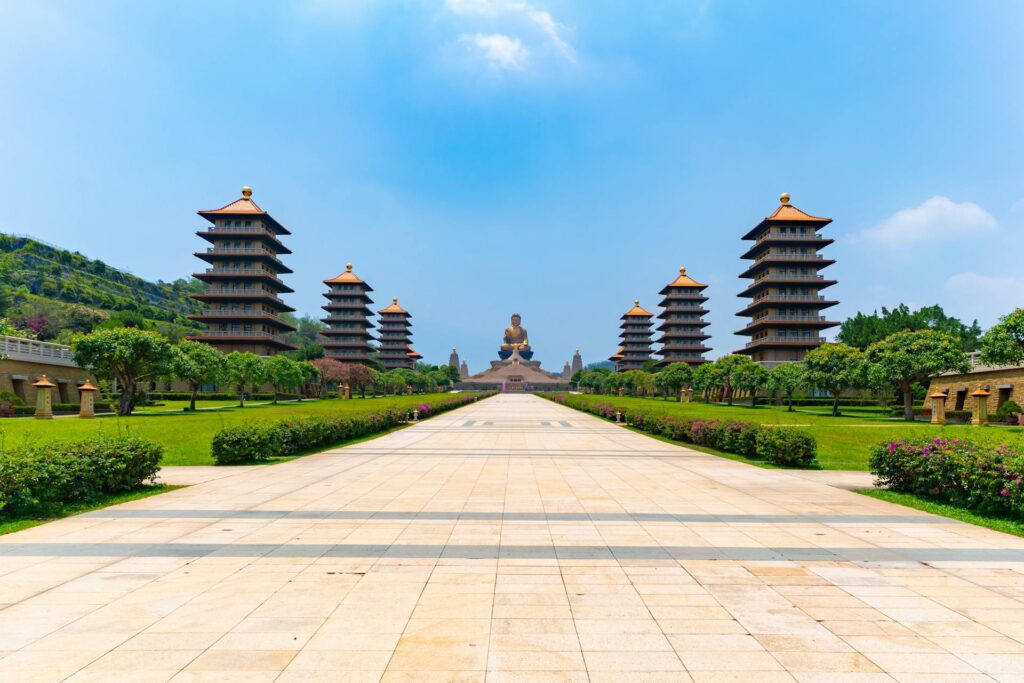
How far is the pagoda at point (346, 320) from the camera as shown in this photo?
101938 mm

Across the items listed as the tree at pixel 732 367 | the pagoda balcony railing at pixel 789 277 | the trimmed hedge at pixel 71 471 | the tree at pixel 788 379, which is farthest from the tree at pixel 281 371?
the pagoda balcony railing at pixel 789 277

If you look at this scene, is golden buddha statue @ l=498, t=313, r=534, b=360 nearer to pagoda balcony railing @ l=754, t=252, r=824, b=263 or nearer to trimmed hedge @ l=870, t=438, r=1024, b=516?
pagoda balcony railing @ l=754, t=252, r=824, b=263

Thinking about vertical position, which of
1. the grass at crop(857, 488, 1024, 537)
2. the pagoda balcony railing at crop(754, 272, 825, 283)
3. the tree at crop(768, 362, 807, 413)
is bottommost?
the grass at crop(857, 488, 1024, 537)

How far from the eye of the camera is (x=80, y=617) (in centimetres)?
498

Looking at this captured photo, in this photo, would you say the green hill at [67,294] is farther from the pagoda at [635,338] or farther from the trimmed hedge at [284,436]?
the pagoda at [635,338]

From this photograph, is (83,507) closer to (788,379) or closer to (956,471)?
(956,471)

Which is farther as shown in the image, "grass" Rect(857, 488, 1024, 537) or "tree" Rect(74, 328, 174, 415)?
"tree" Rect(74, 328, 174, 415)

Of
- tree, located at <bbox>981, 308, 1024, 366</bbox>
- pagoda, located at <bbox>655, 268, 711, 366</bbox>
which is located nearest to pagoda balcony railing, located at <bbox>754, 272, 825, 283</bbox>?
pagoda, located at <bbox>655, 268, 711, 366</bbox>

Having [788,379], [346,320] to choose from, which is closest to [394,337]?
[346,320]

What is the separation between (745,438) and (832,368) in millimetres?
34708

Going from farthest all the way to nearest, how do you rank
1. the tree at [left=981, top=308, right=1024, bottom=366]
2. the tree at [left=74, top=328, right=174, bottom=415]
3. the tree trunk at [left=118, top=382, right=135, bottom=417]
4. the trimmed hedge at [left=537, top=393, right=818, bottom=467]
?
the tree trunk at [left=118, top=382, right=135, bottom=417] < the tree at [left=74, top=328, right=174, bottom=415] < the tree at [left=981, top=308, right=1024, bottom=366] < the trimmed hedge at [left=537, top=393, right=818, bottom=467]

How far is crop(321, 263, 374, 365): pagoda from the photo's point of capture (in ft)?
334

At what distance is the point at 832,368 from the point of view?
1875 inches

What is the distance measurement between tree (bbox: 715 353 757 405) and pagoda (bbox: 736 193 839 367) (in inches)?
421
